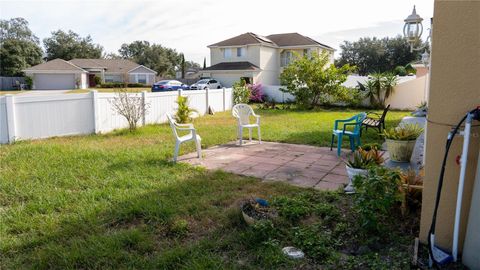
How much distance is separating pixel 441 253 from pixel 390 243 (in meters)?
0.43

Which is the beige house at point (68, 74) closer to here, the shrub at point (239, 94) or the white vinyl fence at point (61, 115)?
the shrub at point (239, 94)

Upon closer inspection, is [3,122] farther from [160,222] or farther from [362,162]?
[362,162]

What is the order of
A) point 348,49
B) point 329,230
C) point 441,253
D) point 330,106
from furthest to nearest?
point 348,49, point 330,106, point 329,230, point 441,253

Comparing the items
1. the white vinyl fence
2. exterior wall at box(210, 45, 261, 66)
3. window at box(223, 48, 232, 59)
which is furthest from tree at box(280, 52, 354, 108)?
window at box(223, 48, 232, 59)

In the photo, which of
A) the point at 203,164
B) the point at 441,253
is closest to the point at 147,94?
the point at 203,164

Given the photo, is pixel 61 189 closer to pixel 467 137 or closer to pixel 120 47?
pixel 467 137

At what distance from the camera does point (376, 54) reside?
1726 inches

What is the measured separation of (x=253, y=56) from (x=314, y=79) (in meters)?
12.9

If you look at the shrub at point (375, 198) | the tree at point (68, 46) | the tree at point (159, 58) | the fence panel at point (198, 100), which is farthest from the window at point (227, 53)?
the tree at point (68, 46)

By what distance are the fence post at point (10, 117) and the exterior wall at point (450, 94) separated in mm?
8072

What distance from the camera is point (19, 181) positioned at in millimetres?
4832

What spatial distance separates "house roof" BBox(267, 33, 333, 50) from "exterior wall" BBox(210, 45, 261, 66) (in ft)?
10.8

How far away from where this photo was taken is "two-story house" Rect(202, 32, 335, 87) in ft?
92.4

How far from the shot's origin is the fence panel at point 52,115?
7625mm
